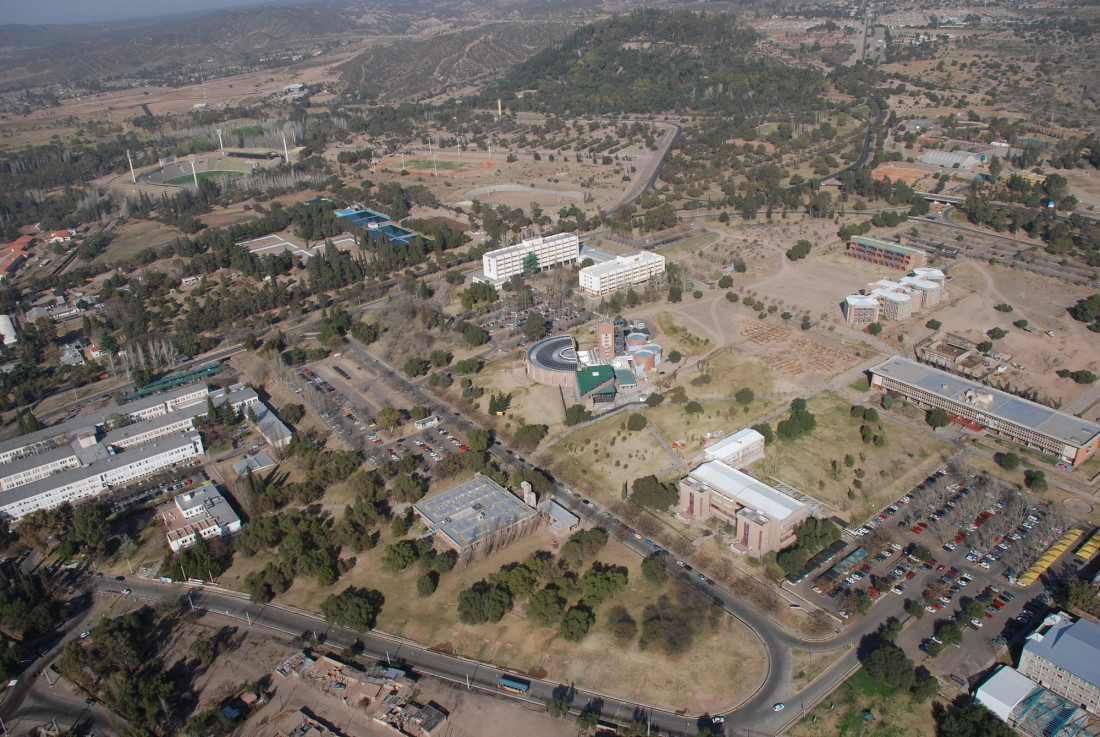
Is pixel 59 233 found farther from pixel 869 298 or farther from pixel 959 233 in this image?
pixel 959 233

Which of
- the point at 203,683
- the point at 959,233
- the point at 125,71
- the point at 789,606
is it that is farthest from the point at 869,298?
the point at 125,71

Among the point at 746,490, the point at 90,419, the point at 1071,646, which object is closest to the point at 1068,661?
the point at 1071,646

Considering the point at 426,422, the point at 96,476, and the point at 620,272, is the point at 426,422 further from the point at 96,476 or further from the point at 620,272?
the point at 620,272

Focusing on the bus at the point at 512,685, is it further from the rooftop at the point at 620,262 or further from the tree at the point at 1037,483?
the rooftop at the point at 620,262

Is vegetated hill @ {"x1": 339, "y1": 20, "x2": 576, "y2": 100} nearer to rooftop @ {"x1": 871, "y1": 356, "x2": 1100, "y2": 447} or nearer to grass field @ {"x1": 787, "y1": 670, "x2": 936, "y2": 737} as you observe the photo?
rooftop @ {"x1": 871, "y1": 356, "x2": 1100, "y2": 447}

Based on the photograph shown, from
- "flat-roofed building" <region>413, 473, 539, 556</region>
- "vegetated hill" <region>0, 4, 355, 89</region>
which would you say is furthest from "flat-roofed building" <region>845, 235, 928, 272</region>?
"vegetated hill" <region>0, 4, 355, 89</region>
